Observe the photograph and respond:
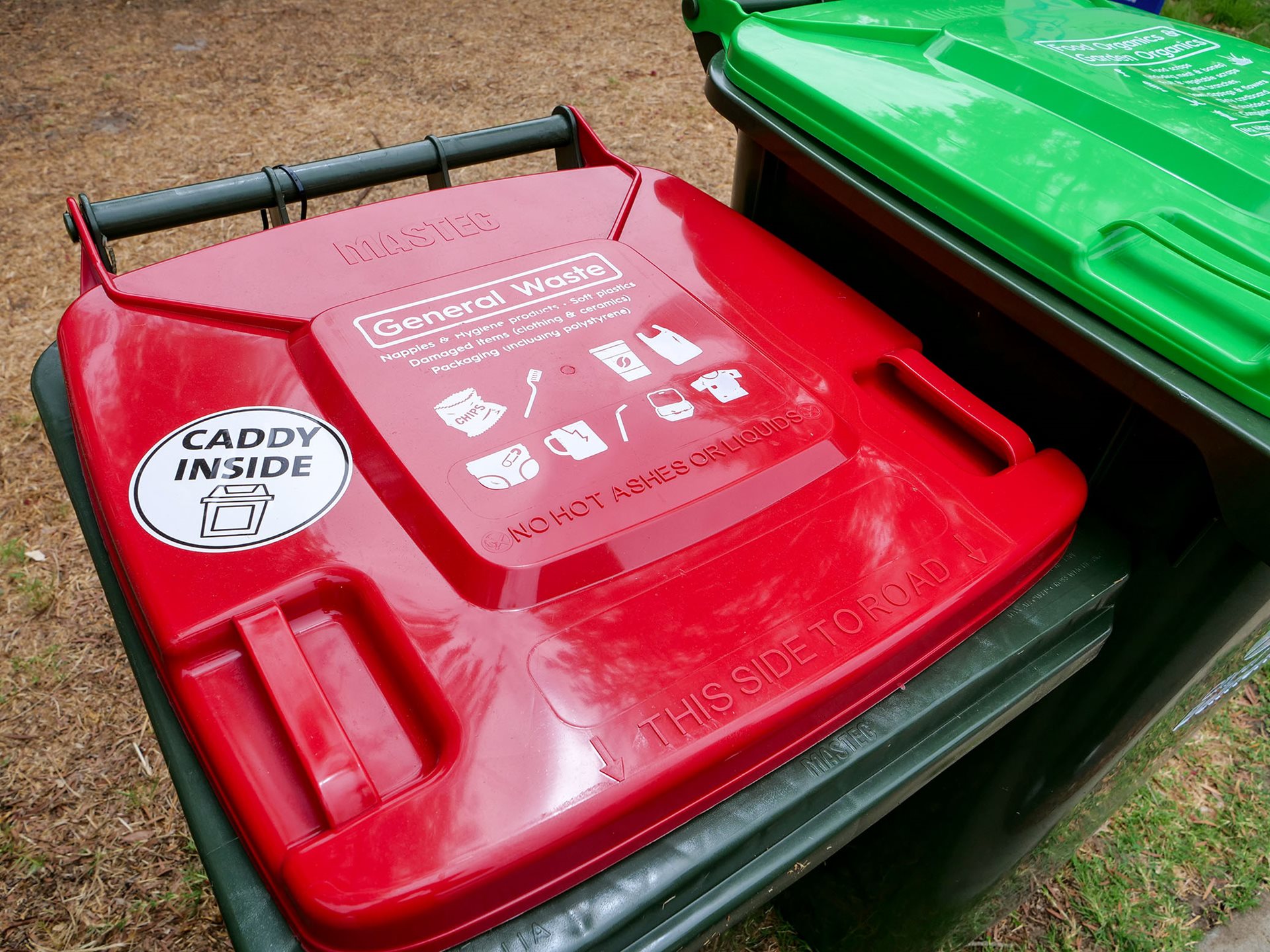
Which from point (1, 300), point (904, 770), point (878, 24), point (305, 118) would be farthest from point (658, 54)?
point (904, 770)

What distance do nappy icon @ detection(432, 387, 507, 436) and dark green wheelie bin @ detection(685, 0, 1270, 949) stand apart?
1.57 ft

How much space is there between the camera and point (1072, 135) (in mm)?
Result: 953

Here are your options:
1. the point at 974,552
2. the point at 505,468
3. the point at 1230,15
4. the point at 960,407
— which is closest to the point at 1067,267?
the point at 960,407

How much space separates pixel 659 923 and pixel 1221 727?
5.97ft

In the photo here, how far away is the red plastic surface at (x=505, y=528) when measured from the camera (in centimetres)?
65

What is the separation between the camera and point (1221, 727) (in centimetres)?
198

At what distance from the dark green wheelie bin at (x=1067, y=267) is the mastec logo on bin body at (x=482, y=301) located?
11.3 inches

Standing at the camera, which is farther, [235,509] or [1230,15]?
[1230,15]

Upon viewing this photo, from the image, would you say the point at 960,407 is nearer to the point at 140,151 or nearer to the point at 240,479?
the point at 240,479

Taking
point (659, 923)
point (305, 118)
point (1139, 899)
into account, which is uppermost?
point (659, 923)

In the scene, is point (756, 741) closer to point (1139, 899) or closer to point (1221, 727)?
point (1139, 899)

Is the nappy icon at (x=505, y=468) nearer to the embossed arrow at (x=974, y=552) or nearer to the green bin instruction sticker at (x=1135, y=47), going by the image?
the embossed arrow at (x=974, y=552)

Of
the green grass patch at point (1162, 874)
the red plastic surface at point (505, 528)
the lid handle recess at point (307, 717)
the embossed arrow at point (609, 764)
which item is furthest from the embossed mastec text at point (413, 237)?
the green grass patch at point (1162, 874)

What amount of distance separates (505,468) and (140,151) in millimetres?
3353
